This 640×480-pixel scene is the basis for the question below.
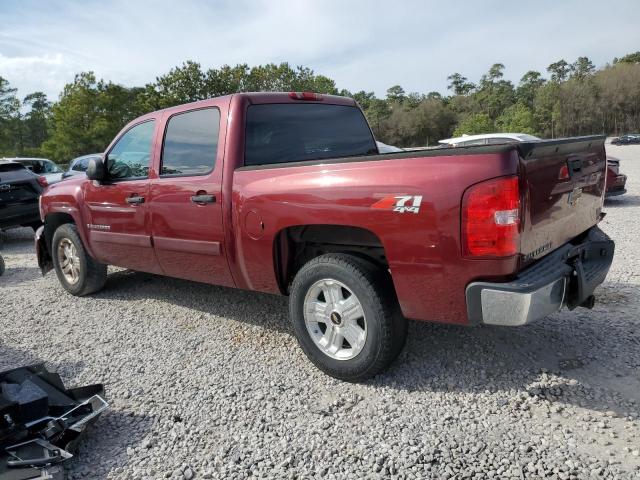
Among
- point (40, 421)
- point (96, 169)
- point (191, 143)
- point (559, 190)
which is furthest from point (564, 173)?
point (96, 169)

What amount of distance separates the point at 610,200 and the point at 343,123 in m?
8.31

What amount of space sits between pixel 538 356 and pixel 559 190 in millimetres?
1241

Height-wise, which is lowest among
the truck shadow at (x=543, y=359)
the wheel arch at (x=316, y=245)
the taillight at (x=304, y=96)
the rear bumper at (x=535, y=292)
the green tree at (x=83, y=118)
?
the truck shadow at (x=543, y=359)

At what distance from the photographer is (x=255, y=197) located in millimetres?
3346

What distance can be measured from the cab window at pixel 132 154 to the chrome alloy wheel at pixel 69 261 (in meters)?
1.21

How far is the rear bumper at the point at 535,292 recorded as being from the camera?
2434 mm

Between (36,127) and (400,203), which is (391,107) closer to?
(36,127)

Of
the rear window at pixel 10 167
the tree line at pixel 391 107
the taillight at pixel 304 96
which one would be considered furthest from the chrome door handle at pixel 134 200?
the tree line at pixel 391 107

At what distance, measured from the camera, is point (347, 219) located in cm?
289

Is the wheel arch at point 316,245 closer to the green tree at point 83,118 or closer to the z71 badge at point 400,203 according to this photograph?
the z71 badge at point 400,203

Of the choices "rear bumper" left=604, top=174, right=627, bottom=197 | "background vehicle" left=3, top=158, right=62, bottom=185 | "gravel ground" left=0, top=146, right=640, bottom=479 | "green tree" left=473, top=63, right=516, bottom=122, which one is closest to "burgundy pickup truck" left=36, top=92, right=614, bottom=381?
"gravel ground" left=0, top=146, right=640, bottom=479

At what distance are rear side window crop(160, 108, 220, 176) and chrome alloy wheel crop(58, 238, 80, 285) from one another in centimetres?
203

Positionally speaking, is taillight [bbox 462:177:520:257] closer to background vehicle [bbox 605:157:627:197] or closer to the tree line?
background vehicle [bbox 605:157:627:197]

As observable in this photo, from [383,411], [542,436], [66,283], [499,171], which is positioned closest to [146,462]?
[383,411]
